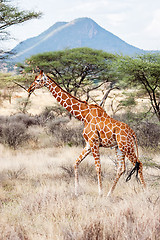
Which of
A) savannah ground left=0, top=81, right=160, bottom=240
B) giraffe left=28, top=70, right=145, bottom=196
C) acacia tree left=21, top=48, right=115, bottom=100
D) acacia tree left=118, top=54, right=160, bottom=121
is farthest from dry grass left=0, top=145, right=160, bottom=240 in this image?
acacia tree left=21, top=48, right=115, bottom=100

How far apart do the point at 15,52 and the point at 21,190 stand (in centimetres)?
1248

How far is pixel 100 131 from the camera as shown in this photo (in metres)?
4.25

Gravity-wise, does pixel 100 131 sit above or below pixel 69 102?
below

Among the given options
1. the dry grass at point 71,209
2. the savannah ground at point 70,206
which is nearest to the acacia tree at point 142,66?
the savannah ground at point 70,206

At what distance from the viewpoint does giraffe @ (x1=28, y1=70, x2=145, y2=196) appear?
414 cm

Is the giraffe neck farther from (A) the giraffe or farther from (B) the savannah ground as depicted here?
(B) the savannah ground

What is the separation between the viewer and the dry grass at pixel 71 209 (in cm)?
287

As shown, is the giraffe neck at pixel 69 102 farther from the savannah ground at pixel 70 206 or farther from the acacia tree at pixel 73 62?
the acacia tree at pixel 73 62

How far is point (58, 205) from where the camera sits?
365 cm

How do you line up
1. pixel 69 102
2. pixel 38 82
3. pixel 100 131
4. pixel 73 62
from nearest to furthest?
pixel 100 131 < pixel 38 82 < pixel 69 102 < pixel 73 62

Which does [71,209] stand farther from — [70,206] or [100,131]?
[100,131]

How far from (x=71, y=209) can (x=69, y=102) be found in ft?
5.89

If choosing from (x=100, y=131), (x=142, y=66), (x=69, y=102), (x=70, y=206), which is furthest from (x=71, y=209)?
(x=142, y=66)

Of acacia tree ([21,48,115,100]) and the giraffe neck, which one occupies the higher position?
acacia tree ([21,48,115,100])
